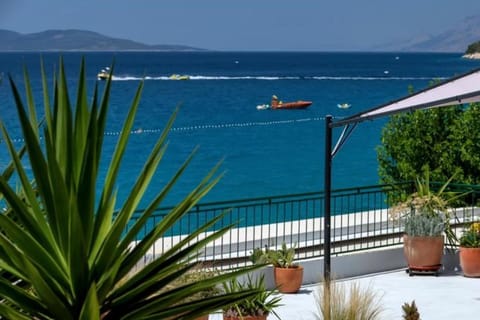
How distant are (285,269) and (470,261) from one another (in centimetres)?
196

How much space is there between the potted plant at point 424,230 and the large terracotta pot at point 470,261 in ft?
0.72

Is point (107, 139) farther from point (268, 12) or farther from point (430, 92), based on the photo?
point (268, 12)

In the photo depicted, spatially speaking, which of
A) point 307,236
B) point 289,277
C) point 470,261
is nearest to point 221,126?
point 307,236

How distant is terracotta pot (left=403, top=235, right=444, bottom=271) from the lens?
9992 mm

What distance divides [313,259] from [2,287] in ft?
23.2

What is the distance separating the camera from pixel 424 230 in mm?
10078

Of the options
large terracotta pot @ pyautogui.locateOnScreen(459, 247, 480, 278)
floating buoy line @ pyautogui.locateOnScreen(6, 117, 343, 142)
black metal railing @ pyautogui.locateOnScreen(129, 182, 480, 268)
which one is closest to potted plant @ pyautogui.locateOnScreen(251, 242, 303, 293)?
black metal railing @ pyautogui.locateOnScreen(129, 182, 480, 268)

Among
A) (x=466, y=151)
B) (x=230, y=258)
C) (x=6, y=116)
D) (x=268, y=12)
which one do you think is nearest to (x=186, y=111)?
(x=6, y=116)

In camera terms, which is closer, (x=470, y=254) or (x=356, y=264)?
(x=470, y=254)

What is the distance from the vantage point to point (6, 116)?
5884cm

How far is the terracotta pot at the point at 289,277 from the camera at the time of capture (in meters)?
9.25

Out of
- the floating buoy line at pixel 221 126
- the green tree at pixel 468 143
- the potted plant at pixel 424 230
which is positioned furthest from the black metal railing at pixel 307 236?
the floating buoy line at pixel 221 126

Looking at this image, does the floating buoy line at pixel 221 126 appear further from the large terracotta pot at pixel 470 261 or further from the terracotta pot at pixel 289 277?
the terracotta pot at pixel 289 277

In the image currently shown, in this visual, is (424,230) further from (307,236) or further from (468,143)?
(468,143)
